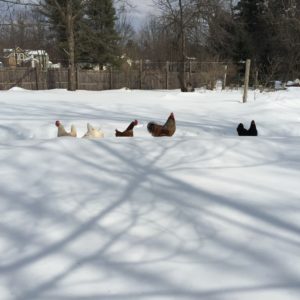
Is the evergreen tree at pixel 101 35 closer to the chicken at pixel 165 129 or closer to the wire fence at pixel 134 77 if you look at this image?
the wire fence at pixel 134 77

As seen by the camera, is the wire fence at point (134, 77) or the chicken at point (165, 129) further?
the wire fence at point (134, 77)

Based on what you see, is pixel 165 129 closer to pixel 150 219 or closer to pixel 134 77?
pixel 150 219

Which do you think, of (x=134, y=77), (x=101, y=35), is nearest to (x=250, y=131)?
(x=134, y=77)

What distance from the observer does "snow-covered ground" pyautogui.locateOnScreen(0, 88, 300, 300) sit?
2.53m

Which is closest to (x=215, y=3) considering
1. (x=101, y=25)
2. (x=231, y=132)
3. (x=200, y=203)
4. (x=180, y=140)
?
(x=101, y=25)

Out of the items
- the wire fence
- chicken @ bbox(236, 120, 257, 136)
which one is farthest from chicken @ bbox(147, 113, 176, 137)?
the wire fence

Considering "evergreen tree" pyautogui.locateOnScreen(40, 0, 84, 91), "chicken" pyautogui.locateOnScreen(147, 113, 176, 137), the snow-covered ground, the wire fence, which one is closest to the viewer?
the snow-covered ground

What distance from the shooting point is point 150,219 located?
3.26 metres

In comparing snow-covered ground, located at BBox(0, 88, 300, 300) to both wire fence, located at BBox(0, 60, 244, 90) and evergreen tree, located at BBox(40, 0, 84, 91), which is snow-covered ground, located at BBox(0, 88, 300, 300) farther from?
wire fence, located at BBox(0, 60, 244, 90)

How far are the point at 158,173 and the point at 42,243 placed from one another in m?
1.52

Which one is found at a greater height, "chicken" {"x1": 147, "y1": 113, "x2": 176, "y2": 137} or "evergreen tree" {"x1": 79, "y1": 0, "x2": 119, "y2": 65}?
"evergreen tree" {"x1": 79, "y1": 0, "x2": 119, "y2": 65}

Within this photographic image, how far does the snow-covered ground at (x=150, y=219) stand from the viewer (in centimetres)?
253

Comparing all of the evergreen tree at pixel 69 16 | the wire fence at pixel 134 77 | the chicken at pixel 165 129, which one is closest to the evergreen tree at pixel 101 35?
the evergreen tree at pixel 69 16

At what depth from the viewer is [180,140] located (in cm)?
540
